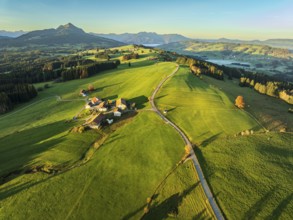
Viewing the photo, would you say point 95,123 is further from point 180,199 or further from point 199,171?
point 180,199

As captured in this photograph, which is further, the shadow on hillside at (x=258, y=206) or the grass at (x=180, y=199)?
the grass at (x=180, y=199)

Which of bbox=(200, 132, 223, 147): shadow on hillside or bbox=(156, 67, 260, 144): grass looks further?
bbox=(156, 67, 260, 144): grass

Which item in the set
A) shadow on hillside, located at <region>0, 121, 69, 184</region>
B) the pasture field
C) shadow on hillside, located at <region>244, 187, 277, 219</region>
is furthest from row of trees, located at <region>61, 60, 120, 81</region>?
shadow on hillside, located at <region>244, 187, 277, 219</region>

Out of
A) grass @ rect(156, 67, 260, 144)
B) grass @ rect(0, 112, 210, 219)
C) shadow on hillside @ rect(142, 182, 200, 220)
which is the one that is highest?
grass @ rect(156, 67, 260, 144)

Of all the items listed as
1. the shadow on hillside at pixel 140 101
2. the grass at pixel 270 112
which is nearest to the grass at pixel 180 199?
the shadow on hillside at pixel 140 101

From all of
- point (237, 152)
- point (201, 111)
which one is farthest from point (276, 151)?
point (201, 111)

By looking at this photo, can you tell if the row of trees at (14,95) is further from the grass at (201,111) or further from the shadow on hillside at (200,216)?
the shadow on hillside at (200,216)

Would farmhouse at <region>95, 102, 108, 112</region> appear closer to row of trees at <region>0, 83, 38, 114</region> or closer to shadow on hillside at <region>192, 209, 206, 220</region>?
shadow on hillside at <region>192, 209, 206, 220</region>
